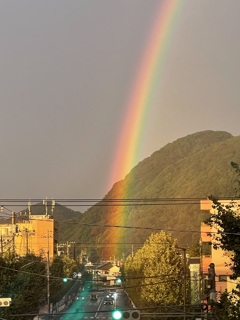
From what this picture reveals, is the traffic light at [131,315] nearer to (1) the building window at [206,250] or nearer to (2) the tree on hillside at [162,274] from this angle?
(2) the tree on hillside at [162,274]

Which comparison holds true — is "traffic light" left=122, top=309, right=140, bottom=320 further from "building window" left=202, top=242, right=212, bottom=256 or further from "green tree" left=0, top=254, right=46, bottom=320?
"building window" left=202, top=242, right=212, bottom=256

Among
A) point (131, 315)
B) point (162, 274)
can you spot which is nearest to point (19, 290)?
point (162, 274)

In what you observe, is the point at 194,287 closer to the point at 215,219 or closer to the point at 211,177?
the point at 215,219

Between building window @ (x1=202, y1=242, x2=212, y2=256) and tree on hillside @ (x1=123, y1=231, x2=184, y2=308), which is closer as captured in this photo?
tree on hillside @ (x1=123, y1=231, x2=184, y2=308)

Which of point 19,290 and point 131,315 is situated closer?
point 131,315

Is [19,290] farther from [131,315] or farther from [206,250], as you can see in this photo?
[206,250]

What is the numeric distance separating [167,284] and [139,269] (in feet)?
48.6

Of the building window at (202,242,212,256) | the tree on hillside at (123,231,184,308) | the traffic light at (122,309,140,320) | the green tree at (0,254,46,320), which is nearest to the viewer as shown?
the traffic light at (122,309,140,320)

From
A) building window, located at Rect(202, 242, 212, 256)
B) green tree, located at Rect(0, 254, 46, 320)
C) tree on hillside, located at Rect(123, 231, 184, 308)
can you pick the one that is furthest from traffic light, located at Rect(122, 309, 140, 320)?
building window, located at Rect(202, 242, 212, 256)

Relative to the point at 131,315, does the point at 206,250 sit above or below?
below

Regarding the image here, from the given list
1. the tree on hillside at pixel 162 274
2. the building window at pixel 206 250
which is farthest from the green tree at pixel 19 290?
the building window at pixel 206 250

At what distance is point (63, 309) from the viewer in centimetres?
8569

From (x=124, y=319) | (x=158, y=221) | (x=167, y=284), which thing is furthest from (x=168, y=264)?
(x=158, y=221)

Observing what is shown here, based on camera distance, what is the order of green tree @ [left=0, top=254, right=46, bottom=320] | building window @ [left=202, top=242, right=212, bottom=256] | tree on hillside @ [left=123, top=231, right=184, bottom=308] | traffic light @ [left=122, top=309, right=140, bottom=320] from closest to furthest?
traffic light @ [left=122, top=309, right=140, bottom=320], green tree @ [left=0, top=254, right=46, bottom=320], tree on hillside @ [left=123, top=231, right=184, bottom=308], building window @ [left=202, top=242, right=212, bottom=256]
